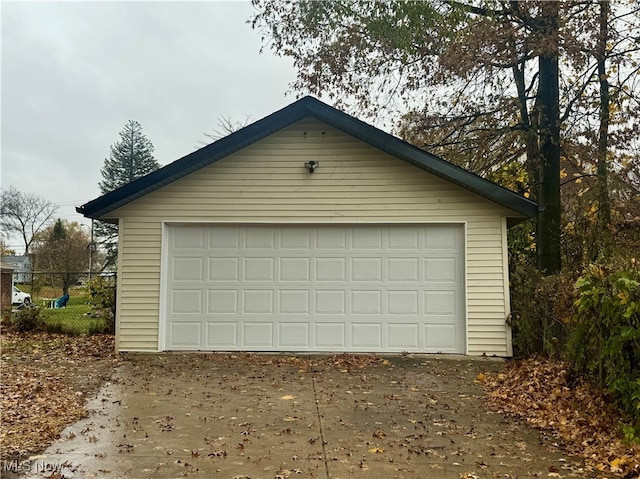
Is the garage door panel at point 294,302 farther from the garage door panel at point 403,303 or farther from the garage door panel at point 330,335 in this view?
the garage door panel at point 403,303

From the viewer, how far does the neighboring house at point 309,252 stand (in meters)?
8.55

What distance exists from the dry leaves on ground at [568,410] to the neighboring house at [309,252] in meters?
1.92

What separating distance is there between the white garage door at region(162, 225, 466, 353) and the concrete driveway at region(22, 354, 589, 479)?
1204 mm

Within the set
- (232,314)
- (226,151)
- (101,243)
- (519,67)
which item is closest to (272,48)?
(226,151)

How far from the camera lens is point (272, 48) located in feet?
38.8

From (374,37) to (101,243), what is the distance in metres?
28.0

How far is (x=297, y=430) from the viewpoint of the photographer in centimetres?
468

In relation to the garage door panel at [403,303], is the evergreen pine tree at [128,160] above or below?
above

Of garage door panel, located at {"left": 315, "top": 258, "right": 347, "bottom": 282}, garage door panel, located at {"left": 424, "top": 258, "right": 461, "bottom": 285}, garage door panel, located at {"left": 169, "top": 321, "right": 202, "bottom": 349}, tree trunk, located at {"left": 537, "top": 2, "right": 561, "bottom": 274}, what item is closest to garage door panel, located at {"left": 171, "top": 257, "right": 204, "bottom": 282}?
garage door panel, located at {"left": 169, "top": 321, "right": 202, "bottom": 349}

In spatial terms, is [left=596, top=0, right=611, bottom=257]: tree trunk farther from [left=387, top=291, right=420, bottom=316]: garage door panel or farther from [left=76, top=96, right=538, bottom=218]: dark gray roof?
[left=387, top=291, right=420, bottom=316]: garage door panel

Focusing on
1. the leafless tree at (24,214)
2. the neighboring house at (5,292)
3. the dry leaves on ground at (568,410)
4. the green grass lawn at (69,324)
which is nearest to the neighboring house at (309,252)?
the dry leaves on ground at (568,410)

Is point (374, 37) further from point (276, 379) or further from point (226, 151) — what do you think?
point (276, 379)

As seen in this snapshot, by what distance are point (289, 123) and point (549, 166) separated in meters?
5.70

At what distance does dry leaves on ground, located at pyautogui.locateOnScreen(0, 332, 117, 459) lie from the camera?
4.38 meters
